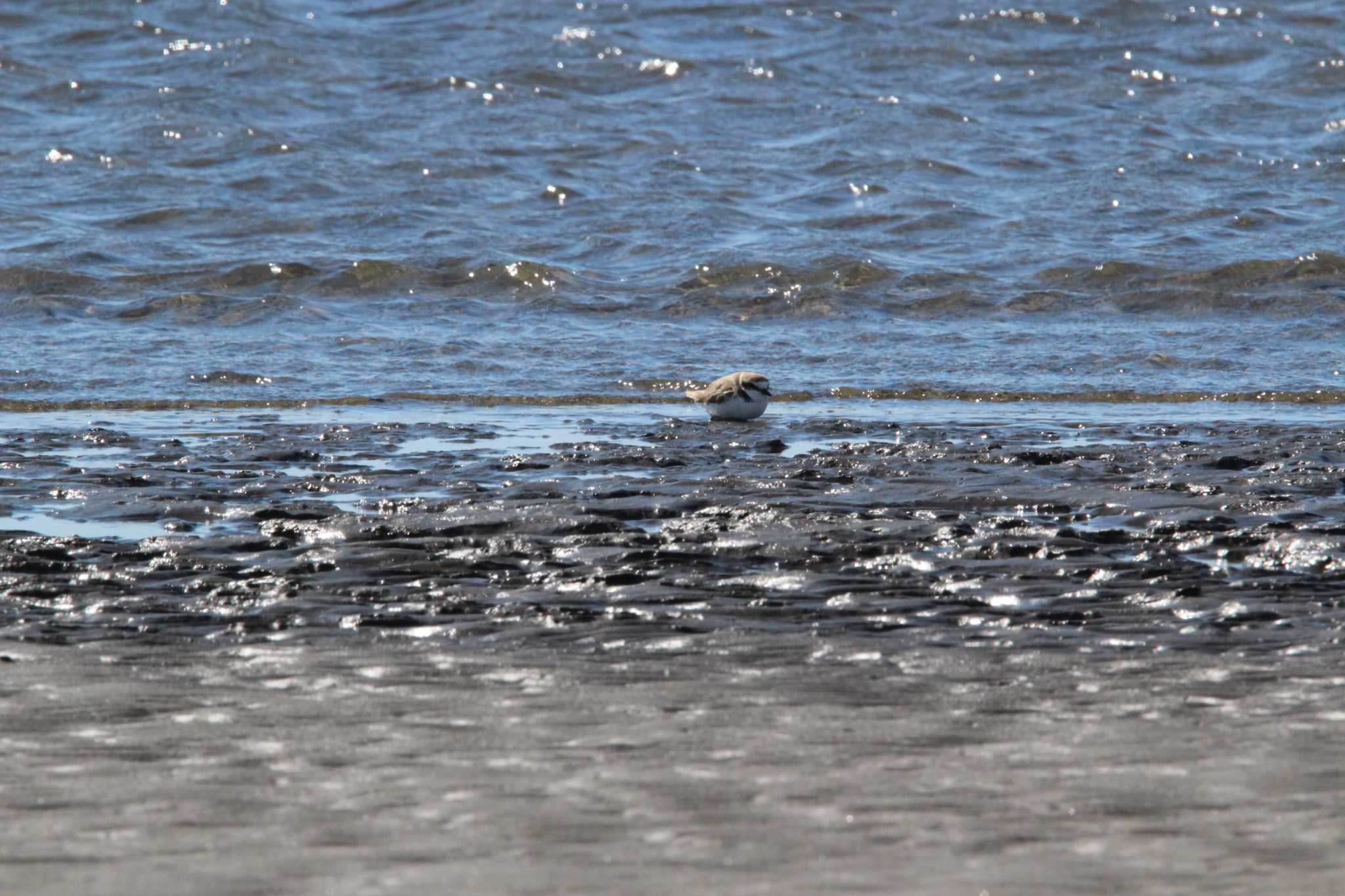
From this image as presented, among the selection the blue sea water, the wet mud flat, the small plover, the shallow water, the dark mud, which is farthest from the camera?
the blue sea water

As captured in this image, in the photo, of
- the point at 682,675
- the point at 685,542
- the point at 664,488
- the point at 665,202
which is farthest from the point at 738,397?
the point at 665,202

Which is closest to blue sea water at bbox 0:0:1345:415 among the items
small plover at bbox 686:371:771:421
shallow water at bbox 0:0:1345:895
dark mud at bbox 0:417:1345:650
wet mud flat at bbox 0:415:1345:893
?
shallow water at bbox 0:0:1345:895

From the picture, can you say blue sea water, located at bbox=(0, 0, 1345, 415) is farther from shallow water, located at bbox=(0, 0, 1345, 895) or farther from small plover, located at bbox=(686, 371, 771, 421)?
small plover, located at bbox=(686, 371, 771, 421)

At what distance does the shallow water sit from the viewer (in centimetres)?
345

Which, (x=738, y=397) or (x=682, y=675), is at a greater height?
(x=682, y=675)

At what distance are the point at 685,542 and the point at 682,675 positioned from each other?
1493mm

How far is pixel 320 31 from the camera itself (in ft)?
78.8

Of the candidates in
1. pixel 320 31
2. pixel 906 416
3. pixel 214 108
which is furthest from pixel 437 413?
pixel 320 31

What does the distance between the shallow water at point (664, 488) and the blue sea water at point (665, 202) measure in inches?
3.4

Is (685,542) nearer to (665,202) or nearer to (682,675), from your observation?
(682,675)

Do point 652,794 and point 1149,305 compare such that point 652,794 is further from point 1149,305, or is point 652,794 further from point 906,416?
point 1149,305

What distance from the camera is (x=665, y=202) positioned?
18.3 meters

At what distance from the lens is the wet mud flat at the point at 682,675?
3260 mm

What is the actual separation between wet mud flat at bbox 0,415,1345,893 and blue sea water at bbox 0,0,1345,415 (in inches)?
180
